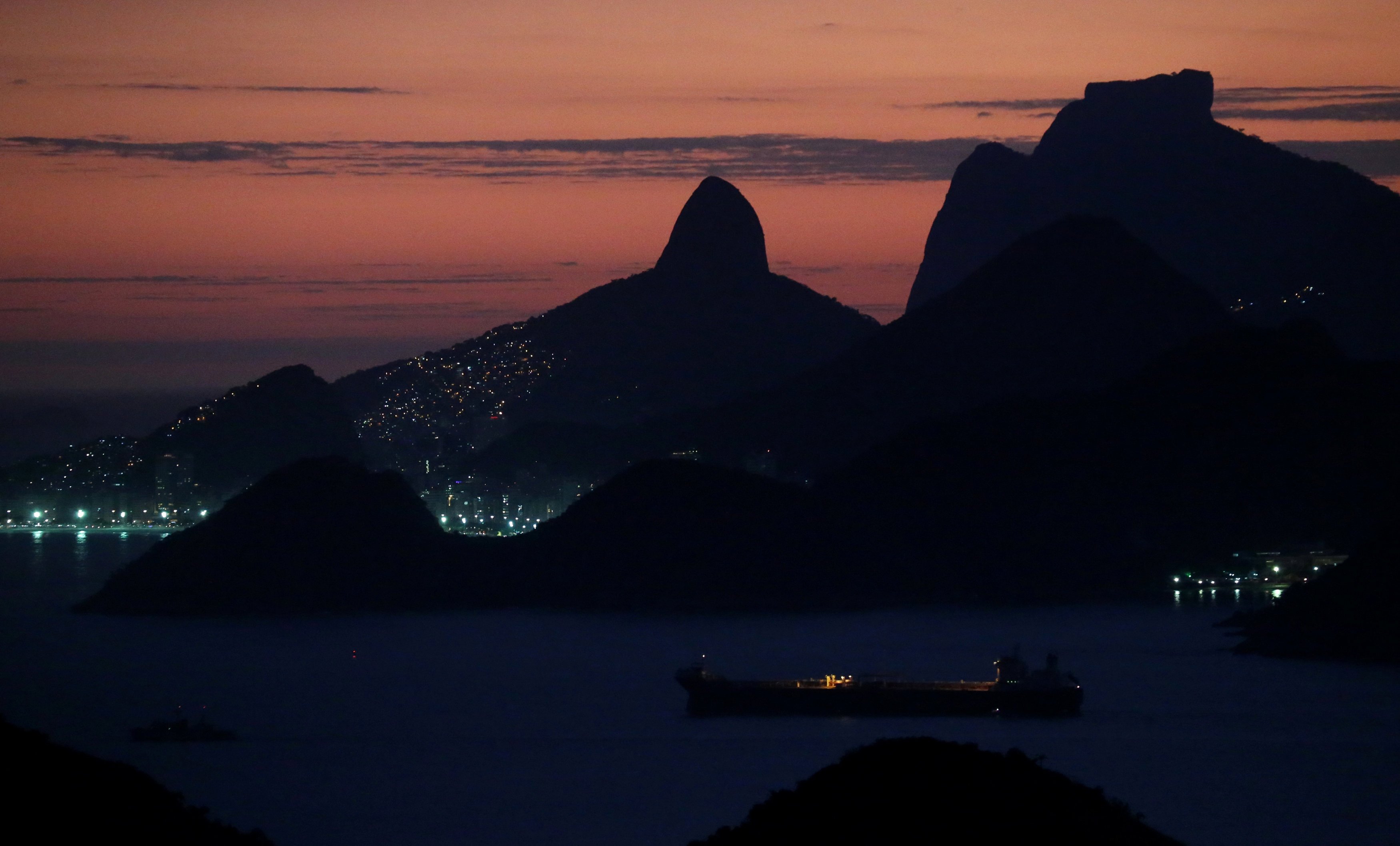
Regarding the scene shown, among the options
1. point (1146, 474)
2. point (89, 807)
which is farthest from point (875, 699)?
point (1146, 474)

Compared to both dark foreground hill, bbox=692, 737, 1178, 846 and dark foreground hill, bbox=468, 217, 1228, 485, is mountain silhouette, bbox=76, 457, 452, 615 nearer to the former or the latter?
dark foreground hill, bbox=468, 217, 1228, 485

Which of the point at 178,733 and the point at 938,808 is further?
the point at 178,733

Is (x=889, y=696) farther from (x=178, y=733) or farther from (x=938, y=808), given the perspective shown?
(x=938, y=808)

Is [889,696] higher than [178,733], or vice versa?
[889,696]

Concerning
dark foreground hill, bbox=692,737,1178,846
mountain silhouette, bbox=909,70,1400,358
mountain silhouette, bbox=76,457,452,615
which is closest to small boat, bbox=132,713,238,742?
dark foreground hill, bbox=692,737,1178,846

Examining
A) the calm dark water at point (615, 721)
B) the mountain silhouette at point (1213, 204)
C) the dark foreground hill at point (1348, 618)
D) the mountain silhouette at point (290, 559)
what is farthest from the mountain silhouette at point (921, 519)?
the mountain silhouette at point (1213, 204)

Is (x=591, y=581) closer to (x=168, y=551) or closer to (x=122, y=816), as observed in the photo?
(x=168, y=551)

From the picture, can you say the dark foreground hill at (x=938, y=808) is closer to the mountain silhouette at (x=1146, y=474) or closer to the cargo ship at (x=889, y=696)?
the cargo ship at (x=889, y=696)

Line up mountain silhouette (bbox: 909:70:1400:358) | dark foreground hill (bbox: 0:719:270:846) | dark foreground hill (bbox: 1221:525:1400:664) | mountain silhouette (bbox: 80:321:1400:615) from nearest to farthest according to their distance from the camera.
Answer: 1. dark foreground hill (bbox: 0:719:270:846)
2. dark foreground hill (bbox: 1221:525:1400:664)
3. mountain silhouette (bbox: 80:321:1400:615)
4. mountain silhouette (bbox: 909:70:1400:358)
